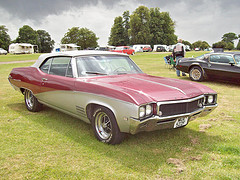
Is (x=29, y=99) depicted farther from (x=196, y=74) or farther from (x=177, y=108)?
(x=196, y=74)

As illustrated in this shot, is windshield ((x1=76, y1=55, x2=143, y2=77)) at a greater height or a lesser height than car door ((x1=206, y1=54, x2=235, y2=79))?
greater

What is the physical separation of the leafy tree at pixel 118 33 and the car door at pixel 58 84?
2880 inches

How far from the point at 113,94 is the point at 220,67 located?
749 centimetres

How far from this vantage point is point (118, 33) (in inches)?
3054

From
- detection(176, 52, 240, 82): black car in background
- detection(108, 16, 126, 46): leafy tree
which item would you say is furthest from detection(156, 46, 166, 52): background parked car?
detection(176, 52, 240, 82): black car in background

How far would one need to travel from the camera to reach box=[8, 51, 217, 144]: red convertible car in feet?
10.5

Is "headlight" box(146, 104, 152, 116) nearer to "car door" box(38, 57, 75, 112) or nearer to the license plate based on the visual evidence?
the license plate

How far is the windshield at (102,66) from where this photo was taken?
421 centimetres

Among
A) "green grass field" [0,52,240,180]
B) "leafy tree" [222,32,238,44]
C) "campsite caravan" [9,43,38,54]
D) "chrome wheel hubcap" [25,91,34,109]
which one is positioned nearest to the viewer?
A: "green grass field" [0,52,240,180]

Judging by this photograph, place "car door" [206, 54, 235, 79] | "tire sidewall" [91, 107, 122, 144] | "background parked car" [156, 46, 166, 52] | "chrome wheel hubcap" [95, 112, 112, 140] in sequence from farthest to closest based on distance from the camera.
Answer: "background parked car" [156, 46, 166, 52] → "car door" [206, 54, 235, 79] → "chrome wheel hubcap" [95, 112, 112, 140] → "tire sidewall" [91, 107, 122, 144]

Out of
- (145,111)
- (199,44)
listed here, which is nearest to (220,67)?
(145,111)

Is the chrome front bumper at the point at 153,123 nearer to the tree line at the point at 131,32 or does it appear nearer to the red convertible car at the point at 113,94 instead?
the red convertible car at the point at 113,94

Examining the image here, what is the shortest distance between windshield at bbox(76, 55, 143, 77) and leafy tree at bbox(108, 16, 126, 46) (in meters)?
73.4

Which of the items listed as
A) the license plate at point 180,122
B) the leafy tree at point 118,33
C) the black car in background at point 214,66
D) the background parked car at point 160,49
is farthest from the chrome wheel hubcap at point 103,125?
the leafy tree at point 118,33
